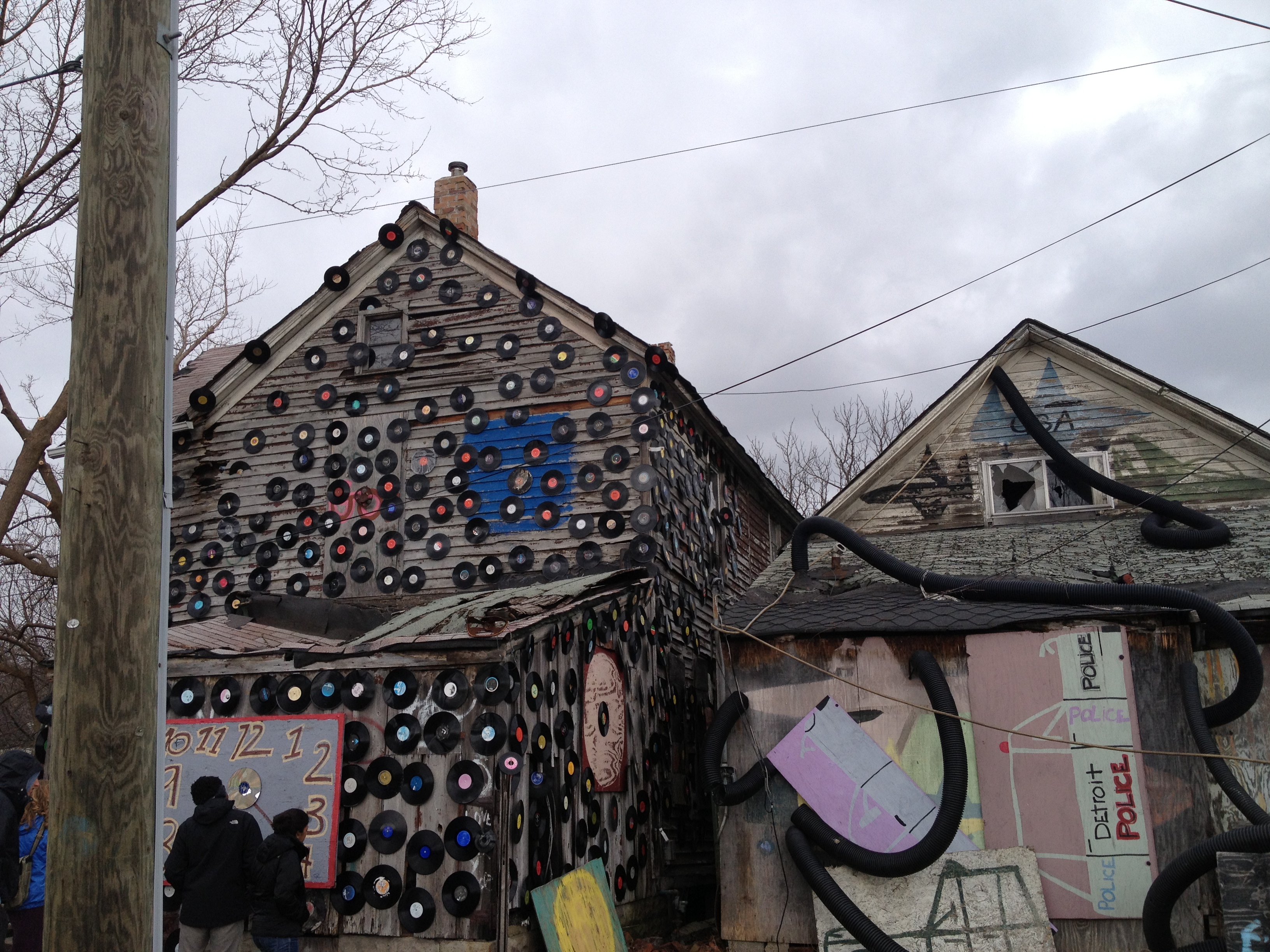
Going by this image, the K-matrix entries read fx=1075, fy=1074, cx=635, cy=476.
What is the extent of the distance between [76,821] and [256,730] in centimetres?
606

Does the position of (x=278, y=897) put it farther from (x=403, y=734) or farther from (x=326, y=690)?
(x=326, y=690)

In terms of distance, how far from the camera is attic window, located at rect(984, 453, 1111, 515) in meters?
13.8

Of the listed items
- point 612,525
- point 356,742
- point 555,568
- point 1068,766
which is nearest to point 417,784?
point 356,742

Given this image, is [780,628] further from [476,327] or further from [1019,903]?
[476,327]

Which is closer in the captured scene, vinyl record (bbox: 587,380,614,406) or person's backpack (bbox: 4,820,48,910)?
person's backpack (bbox: 4,820,48,910)

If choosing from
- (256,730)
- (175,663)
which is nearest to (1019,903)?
(256,730)

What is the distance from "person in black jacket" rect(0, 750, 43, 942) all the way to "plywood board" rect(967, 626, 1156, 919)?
771 centimetres

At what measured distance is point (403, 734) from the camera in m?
9.09

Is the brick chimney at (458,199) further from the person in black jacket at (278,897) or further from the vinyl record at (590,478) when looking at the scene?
the person in black jacket at (278,897)

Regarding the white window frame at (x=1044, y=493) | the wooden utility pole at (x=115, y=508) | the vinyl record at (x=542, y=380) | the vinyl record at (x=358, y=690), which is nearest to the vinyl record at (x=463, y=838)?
the vinyl record at (x=358, y=690)

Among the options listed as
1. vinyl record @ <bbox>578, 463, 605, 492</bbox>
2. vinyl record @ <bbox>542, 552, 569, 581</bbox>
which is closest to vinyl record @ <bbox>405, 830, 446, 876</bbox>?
vinyl record @ <bbox>542, 552, 569, 581</bbox>

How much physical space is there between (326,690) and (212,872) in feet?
7.99

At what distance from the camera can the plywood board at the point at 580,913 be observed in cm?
894

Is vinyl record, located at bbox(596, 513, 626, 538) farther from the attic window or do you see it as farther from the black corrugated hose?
the black corrugated hose
